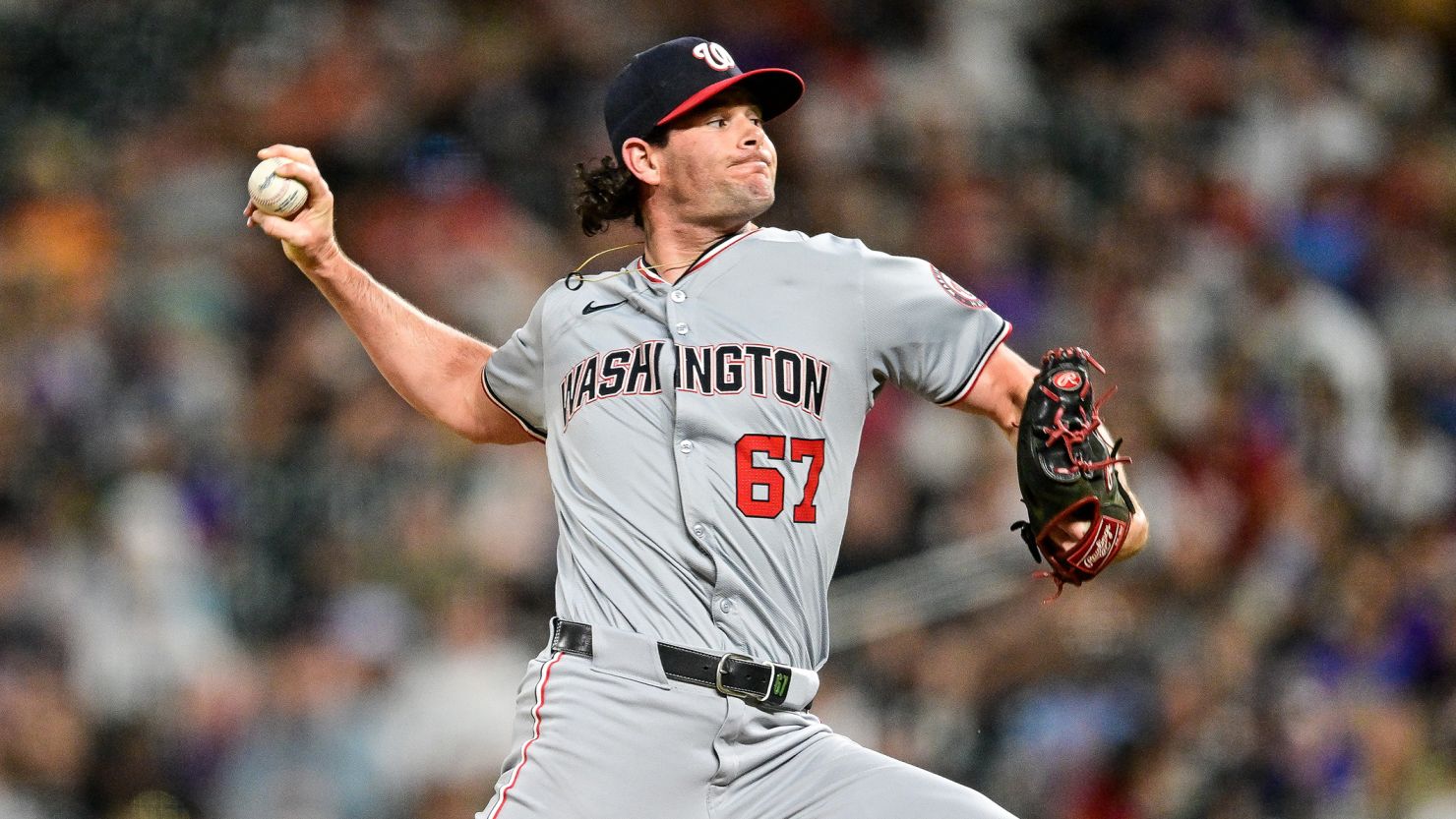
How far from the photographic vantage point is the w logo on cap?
3898 mm

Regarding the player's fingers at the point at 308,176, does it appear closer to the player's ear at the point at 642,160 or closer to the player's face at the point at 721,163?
the player's ear at the point at 642,160

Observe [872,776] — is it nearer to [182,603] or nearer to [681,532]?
[681,532]

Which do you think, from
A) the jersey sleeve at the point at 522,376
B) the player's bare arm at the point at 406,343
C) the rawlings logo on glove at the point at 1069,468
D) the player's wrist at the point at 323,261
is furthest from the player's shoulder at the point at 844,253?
the player's wrist at the point at 323,261

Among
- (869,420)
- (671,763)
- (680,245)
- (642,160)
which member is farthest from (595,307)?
(869,420)

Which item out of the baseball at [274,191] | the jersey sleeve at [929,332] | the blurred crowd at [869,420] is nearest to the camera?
the jersey sleeve at [929,332]

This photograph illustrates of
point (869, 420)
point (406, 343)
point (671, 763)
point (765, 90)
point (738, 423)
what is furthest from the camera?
point (869, 420)

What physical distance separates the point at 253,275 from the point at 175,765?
254 centimetres

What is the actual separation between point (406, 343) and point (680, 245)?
0.69 m

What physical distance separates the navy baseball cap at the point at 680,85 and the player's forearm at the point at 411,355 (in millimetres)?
635

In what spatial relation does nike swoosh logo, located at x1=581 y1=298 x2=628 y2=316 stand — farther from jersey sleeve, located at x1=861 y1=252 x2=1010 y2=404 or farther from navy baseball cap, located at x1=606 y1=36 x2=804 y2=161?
jersey sleeve, located at x1=861 y1=252 x2=1010 y2=404

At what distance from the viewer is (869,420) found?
7.76m

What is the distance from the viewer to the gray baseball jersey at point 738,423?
3.56 meters

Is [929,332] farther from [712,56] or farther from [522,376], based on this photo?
[522,376]

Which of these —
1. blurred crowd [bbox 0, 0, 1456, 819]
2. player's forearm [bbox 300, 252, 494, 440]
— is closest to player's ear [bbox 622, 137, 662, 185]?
player's forearm [bbox 300, 252, 494, 440]
